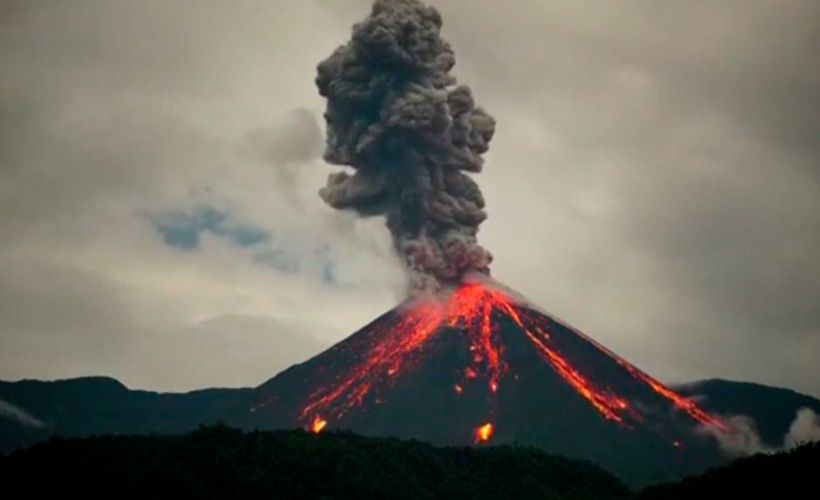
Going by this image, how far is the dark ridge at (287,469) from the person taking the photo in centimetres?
4831

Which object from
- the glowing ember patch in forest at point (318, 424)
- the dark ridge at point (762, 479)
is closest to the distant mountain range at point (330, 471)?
the dark ridge at point (762, 479)

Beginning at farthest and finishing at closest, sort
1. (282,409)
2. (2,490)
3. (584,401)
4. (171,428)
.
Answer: (171,428), (282,409), (584,401), (2,490)

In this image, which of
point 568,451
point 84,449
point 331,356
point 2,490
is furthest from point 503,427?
point 2,490

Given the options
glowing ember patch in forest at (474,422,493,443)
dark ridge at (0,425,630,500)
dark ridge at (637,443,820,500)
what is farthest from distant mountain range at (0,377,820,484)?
dark ridge at (637,443,820,500)

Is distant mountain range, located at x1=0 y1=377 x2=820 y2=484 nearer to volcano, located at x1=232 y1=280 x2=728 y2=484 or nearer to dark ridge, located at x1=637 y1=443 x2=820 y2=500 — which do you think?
volcano, located at x1=232 y1=280 x2=728 y2=484

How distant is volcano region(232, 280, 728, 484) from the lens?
9000 centimetres

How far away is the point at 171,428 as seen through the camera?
118 metres

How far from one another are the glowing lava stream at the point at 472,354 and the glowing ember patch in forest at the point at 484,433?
6441 millimetres

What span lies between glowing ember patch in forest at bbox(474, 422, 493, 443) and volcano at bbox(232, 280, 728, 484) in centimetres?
10

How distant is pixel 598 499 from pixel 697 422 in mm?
38834

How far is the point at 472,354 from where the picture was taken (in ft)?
337

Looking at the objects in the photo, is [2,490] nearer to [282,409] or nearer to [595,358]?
[282,409]

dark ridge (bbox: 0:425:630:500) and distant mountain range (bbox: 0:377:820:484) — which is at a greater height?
distant mountain range (bbox: 0:377:820:484)

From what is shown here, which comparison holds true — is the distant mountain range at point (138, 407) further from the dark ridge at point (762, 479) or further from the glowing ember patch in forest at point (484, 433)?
the dark ridge at point (762, 479)
